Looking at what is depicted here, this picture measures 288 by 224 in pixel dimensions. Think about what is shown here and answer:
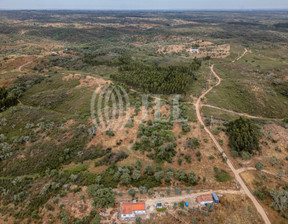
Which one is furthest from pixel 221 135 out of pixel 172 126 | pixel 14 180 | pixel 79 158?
pixel 14 180

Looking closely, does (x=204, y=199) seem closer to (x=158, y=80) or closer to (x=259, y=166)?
(x=259, y=166)

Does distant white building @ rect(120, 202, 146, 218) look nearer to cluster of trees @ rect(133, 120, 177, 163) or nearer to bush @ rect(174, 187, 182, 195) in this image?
bush @ rect(174, 187, 182, 195)

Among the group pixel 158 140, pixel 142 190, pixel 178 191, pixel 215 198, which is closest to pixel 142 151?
pixel 158 140

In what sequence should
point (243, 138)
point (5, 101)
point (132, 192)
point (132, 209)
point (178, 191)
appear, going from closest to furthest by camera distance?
point (132, 209)
point (132, 192)
point (178, 191)
point (243, 138)
point (5, 101)

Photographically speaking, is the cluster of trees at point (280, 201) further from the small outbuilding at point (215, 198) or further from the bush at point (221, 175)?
the small outbuilding at point (215, 198)

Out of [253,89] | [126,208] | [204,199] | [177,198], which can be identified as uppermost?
[253,89]

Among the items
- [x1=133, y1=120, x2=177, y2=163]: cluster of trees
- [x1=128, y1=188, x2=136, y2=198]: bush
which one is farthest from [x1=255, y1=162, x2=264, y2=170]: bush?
[x1=128, y1=188, x2=136, y2=198]: bush
